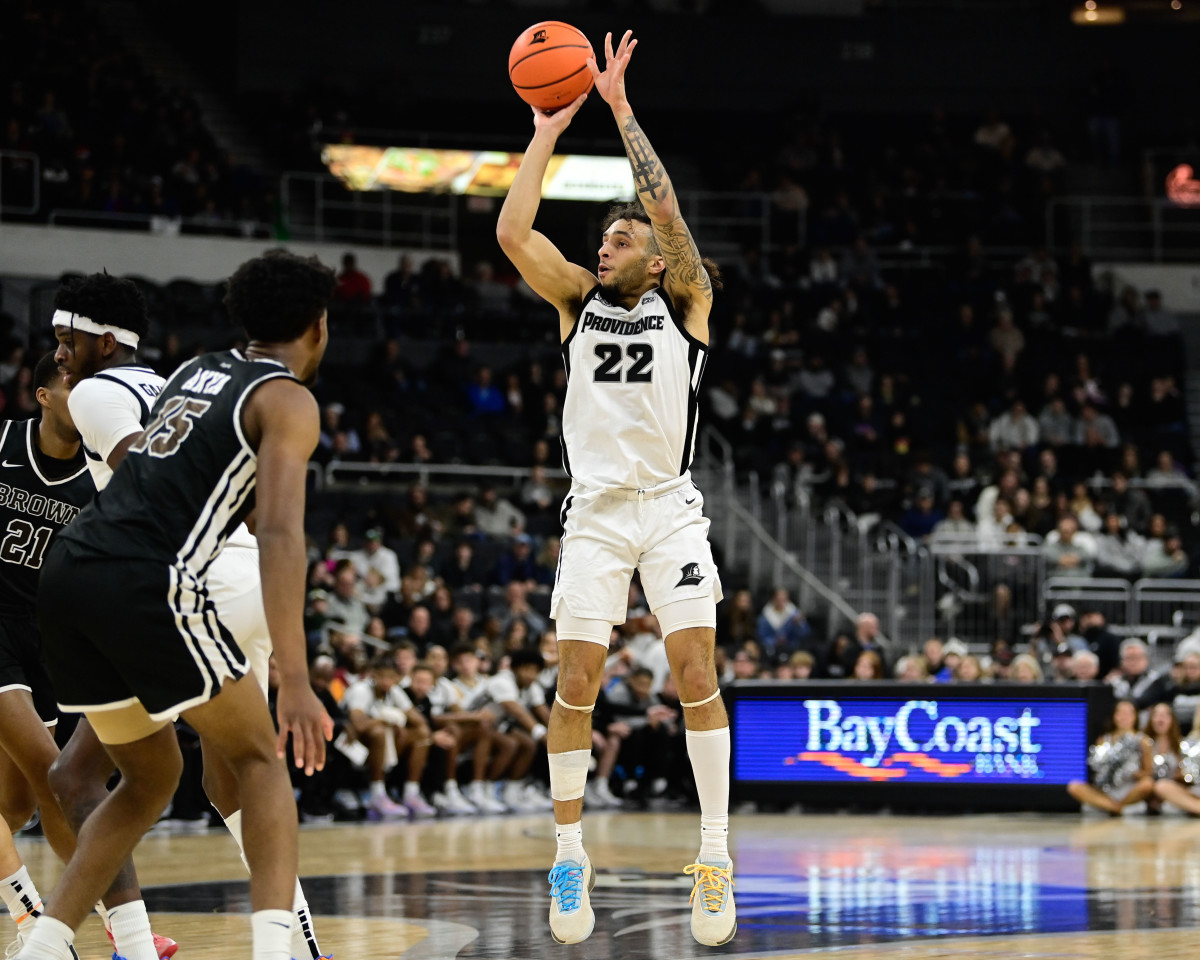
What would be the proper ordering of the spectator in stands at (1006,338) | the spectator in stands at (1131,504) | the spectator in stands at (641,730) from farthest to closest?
the spectator in stands at (1006,338) < the spectator in stands at (1131,504) < the spectator in stands at (641,730)

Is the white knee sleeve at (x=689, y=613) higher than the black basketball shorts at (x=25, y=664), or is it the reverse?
the white knee sleeve at (x=689, y=613)

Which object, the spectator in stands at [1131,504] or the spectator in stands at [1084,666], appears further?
the spectator in stands at [1131,504]

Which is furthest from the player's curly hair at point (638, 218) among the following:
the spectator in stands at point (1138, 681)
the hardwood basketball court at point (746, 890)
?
the spectator in stands at point (1138, 681)

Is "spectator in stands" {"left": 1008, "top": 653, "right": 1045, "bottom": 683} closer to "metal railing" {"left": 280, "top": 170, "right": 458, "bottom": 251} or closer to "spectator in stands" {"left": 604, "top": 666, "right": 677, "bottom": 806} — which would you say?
"spectator in stands" {"left": 604, "top": 666, "right": 677, "bottom": 806}

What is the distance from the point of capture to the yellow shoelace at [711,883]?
19.4 feet

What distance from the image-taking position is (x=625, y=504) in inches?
245

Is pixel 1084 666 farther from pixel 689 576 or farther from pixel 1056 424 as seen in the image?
pixel 689 576

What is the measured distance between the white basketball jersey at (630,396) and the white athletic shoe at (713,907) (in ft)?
4.81

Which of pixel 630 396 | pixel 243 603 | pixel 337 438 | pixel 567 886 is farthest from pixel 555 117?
pixel 337 438

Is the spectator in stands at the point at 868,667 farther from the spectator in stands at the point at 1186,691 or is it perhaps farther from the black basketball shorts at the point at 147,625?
the black basketball shorts at the point at 147,625

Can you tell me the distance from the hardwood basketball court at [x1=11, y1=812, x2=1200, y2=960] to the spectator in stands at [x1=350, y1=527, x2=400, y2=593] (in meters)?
3.71

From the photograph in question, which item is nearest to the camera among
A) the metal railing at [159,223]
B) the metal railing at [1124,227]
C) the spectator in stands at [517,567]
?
the spectator in stands at [517,567]

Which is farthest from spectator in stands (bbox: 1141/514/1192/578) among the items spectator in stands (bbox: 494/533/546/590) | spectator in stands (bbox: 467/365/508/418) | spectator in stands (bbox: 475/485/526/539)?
spectator in stands (bbox: 467/365/508/418)

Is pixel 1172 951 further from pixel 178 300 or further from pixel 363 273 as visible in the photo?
pixel 363 273
